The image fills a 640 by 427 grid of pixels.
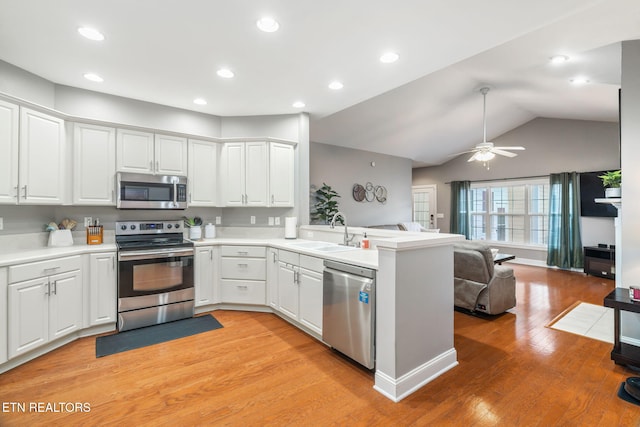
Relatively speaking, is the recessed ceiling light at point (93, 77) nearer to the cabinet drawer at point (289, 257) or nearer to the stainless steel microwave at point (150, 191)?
the stainless steel microwave at point (150, 191)

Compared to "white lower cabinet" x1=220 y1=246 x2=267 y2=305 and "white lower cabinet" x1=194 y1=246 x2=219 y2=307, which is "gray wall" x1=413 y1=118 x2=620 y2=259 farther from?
"white lower cabinet" x1=194 y1=246 x2=219 y2=307

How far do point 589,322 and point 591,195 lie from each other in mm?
3943

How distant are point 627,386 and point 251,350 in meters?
2.93

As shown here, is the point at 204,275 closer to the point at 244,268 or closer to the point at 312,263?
the point at 244,268

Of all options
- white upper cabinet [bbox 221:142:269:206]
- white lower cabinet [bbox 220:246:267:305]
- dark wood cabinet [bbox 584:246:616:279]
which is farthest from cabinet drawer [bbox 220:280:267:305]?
dark wood cabinet [bbox 584:246:616:279]

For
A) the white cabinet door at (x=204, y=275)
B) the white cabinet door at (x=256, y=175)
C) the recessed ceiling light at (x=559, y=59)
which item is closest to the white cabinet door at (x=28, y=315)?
the white cabinet door at (x=204, y=275)

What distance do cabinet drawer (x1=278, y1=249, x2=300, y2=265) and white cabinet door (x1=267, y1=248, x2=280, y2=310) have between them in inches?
4.4

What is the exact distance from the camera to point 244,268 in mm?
3766

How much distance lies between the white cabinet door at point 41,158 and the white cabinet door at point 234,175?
5.68ft

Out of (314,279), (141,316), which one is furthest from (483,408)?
(141,316)

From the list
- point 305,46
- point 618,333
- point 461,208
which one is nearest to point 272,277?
point 305,46

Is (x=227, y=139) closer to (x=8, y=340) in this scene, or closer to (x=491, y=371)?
(x=8, y=340)

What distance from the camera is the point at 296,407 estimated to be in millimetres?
1995

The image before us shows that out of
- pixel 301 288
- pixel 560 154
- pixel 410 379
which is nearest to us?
pixel 410 379
